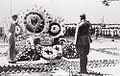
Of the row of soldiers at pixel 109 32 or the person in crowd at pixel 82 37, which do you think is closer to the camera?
the person in crowd at pixel 82 37

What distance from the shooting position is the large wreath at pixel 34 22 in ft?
56.1

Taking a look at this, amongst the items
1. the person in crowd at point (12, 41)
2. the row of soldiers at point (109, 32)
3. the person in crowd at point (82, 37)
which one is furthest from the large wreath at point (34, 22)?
the row of soldiers at point (109, 32)

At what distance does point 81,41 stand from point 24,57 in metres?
5.13

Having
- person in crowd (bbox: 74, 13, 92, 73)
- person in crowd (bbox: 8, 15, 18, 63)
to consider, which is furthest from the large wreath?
person in crowd (bbox: 74, 13, 92, 73)

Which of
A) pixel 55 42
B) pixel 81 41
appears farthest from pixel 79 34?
pixel 55 42

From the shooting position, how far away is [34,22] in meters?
17.1

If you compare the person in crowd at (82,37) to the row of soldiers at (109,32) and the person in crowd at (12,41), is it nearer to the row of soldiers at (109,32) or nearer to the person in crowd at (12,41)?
the person in crowd at (12,41)

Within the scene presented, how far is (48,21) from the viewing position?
17844 mm

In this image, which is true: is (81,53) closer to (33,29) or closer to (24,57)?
(24,57)

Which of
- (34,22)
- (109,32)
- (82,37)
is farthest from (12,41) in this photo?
(109,32)

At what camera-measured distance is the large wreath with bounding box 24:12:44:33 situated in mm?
17109

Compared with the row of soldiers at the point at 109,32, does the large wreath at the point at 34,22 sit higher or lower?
higher

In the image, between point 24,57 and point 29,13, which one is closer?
point 24,57

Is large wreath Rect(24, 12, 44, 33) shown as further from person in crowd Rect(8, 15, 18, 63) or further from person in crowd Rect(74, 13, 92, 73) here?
person in crowd Rect(74, 13, 92, 73)
